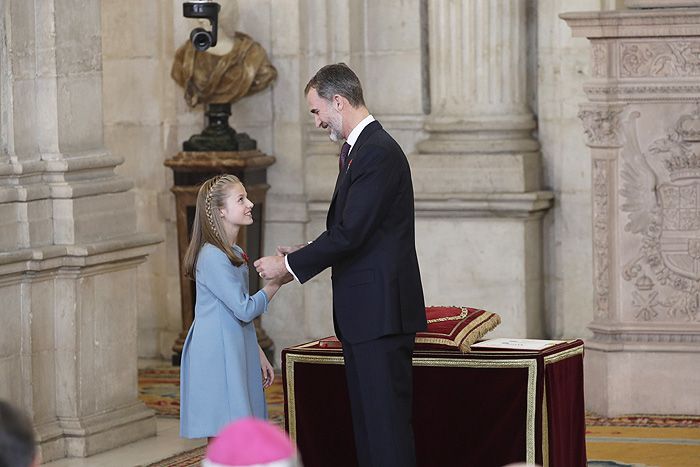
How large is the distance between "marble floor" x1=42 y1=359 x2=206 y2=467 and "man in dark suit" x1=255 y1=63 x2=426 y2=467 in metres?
2.36

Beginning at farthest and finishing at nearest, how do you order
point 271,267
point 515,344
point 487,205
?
point 487,205
point 515,344
point 271,267

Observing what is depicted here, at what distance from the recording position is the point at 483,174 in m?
10.9

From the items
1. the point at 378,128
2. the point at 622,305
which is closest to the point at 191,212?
the point at 622,305

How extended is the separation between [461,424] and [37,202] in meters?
2.64

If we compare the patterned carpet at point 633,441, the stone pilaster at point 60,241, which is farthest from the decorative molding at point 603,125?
the stone pilaster at point 60,241

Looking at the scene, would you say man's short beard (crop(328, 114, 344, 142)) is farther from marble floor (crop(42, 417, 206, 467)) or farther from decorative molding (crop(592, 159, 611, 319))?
decorative molding (crop(592, 159, 611, 319))

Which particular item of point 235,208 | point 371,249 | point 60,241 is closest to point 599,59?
point 60,241

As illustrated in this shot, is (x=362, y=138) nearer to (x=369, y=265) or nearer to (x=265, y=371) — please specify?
(x=369, y=265)

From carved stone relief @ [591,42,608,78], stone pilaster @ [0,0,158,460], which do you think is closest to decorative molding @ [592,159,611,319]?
carved stone relief @ [591,42,608,78]

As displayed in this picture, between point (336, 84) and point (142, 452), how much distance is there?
10.5 ft

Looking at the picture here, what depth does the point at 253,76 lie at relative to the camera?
11.1 metres

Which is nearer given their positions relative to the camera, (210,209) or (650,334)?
(210,209)

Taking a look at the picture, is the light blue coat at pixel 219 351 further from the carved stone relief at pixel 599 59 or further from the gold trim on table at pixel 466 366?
the carved stone relief at pixel 599 59

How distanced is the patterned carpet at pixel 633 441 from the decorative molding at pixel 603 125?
1.59 m
